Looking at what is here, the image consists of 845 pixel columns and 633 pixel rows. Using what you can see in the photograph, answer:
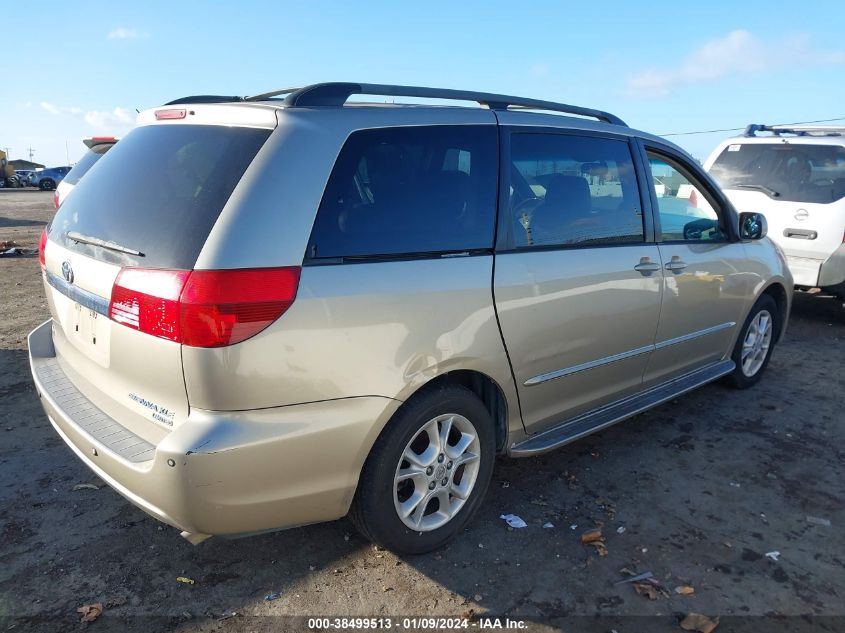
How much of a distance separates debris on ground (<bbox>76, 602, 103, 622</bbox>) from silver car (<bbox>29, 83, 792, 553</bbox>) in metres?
0.43

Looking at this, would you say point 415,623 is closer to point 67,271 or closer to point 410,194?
point 410,194

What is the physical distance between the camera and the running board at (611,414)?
3.20 metres

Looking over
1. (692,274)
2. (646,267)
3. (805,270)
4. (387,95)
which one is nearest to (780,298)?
(692,274)

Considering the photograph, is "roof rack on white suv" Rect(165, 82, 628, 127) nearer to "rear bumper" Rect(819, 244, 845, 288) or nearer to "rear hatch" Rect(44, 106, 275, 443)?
"rear hatch" Rect(44, 106, 275, 443)

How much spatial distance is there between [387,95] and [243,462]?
5.24 ft

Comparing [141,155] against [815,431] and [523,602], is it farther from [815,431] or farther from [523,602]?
[815,431]

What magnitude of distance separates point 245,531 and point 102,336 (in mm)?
924

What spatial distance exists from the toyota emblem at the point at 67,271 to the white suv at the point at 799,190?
650 centimetres

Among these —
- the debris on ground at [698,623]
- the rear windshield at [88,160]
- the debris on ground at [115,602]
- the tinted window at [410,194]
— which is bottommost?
the debris on ground at [698,623]

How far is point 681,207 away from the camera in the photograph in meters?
4.14

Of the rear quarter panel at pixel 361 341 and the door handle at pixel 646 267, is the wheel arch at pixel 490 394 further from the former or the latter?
the door handle at pixel 646 267

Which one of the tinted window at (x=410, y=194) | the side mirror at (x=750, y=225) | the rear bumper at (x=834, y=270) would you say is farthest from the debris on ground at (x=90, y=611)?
the rear bumper at (x=834, y=270)

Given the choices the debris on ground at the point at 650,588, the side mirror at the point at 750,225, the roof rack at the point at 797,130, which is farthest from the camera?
the roof rack at the point at 797,130

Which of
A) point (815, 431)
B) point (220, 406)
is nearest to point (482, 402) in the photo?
point (220, 406)
